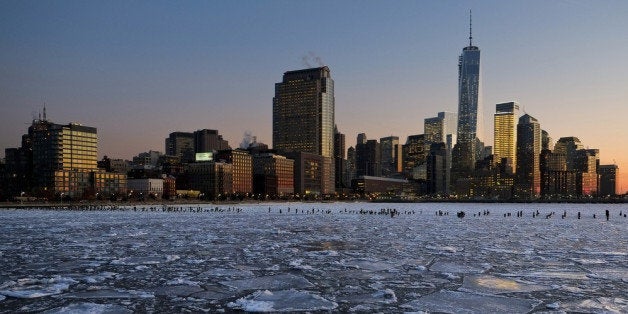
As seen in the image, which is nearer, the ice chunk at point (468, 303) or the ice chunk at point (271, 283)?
the ice chunk at point (468, 303)

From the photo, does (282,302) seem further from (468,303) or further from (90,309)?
(468,303)

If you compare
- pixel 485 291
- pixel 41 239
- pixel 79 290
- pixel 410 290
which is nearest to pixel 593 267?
pixel 485 291


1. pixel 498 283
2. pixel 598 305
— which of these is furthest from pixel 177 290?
pixel 598 305

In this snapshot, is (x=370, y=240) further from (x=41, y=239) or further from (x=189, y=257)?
(x=41, y=239)

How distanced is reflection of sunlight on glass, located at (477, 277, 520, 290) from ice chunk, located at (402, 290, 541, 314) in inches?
78.4

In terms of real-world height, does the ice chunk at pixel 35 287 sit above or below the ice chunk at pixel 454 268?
above

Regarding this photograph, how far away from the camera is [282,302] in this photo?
17016mm

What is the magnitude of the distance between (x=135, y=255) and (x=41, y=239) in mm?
14409

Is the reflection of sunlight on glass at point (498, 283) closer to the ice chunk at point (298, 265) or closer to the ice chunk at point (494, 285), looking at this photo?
the ice chunk at point (494, 285)

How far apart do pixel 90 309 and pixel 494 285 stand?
45.7 ft

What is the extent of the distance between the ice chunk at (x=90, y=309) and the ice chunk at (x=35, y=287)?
2.44m

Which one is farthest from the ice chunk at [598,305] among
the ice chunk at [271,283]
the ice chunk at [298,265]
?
the ice chunk at [298,265]

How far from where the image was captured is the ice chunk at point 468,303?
16.0 m

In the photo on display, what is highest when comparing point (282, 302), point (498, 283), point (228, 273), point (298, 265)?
point (282, 302)
